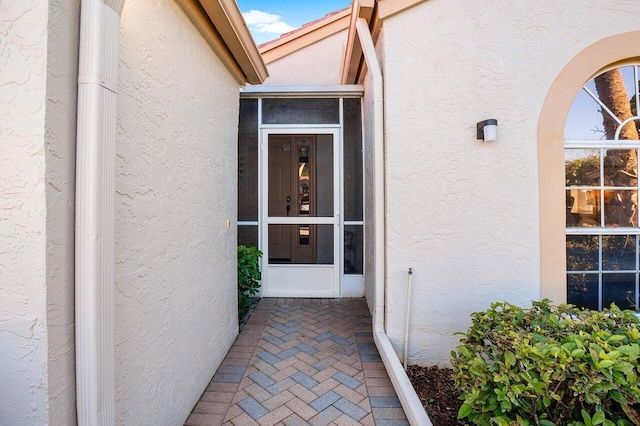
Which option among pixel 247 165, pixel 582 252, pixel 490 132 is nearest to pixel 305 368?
pixel 490 132

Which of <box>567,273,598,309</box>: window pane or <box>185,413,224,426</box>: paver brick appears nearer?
<box>185,413,224,426</box>: paver brick

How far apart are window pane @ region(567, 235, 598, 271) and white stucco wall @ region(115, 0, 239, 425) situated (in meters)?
4.18

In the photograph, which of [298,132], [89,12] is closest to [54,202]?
[89,12]

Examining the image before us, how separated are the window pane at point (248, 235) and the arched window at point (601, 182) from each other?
15.9ft

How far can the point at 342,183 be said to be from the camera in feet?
20.1

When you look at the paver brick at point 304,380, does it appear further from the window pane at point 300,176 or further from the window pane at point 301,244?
the window pane at point 300,176

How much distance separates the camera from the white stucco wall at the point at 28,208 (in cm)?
140

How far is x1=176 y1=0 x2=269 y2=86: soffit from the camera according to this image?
117 inches

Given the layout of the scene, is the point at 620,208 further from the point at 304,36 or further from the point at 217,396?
the point at 304,36

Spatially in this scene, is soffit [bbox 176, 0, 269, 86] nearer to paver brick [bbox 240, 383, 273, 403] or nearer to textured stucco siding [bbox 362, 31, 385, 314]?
textured stucco siding [bbox 362, 31, 385, 314]

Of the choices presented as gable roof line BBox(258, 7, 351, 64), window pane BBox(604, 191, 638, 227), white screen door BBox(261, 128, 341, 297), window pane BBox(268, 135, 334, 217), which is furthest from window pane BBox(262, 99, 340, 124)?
window pane BBox(604, 191, 638, 227)

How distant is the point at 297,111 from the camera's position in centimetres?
614

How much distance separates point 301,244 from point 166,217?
3873 millimetres

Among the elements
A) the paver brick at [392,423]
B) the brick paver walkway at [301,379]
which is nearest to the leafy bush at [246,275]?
the brick paver walkway at [301,379]
